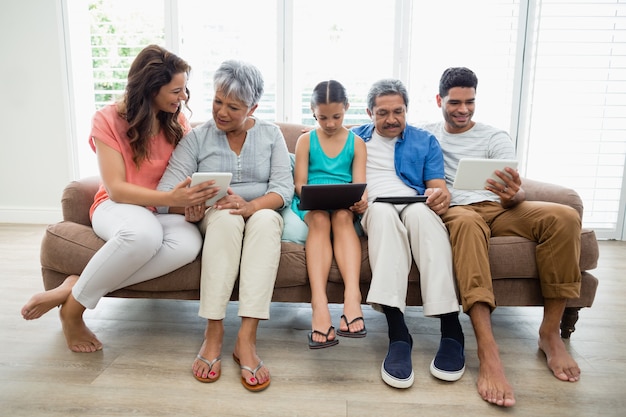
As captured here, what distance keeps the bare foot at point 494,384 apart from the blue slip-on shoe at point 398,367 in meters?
0.21

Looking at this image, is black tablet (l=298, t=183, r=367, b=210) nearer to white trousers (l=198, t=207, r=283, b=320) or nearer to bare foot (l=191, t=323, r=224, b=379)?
white trousers (l=198, t=207, r=283, b=320)

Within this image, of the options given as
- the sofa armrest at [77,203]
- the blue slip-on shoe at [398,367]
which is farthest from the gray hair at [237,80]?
the blue slip-on shoe at [398,367]

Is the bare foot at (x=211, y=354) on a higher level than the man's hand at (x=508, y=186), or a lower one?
lower

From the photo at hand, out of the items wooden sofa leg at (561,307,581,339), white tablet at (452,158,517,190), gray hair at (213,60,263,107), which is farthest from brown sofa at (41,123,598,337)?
gray hair at (213,60,263,107)

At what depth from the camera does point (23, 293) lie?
6.79ft

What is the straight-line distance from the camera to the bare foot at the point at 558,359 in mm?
1406

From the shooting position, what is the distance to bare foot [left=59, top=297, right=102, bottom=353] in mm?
1515

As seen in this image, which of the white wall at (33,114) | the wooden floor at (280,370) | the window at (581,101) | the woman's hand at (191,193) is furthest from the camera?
the white wall at (33,114)

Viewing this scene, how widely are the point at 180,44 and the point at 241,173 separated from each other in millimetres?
1929

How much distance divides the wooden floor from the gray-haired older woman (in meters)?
0.10

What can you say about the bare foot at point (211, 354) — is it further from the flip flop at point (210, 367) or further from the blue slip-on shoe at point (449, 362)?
the blue slip-on shoe at point (449, 362)

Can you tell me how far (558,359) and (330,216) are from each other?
0.88 metres

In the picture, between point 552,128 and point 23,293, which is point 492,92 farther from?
point 23,293

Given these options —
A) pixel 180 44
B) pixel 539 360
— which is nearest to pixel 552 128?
pixel 539 360
